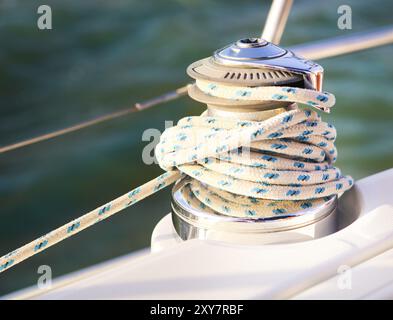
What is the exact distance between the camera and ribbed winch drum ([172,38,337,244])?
99cm

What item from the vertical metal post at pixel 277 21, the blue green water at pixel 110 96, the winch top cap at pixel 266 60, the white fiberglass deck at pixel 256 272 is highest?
the winch top cap at pixel 266 60

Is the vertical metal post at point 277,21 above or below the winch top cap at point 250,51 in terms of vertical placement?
below

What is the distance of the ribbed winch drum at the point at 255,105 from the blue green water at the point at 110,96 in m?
1.55

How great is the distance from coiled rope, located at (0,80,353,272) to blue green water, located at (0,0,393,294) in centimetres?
151

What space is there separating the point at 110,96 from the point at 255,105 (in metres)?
2.72

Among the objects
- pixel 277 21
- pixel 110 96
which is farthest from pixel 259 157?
pixel 110 96

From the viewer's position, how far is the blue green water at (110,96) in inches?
105

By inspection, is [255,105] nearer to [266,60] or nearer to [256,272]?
[266,60]

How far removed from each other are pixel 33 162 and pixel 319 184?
2.18 m

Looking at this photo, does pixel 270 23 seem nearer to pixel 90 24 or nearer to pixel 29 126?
pixel 29 126

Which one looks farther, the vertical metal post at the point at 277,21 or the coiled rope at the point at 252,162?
the vertical metal post at the point at 277,21

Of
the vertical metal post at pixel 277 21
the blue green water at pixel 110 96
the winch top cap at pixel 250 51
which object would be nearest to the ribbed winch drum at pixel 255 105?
the winch top cap at pixel 250 51

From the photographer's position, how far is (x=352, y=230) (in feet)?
3.14

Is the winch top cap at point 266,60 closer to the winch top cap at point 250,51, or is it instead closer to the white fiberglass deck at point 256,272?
the winch top cap at point 250,51
